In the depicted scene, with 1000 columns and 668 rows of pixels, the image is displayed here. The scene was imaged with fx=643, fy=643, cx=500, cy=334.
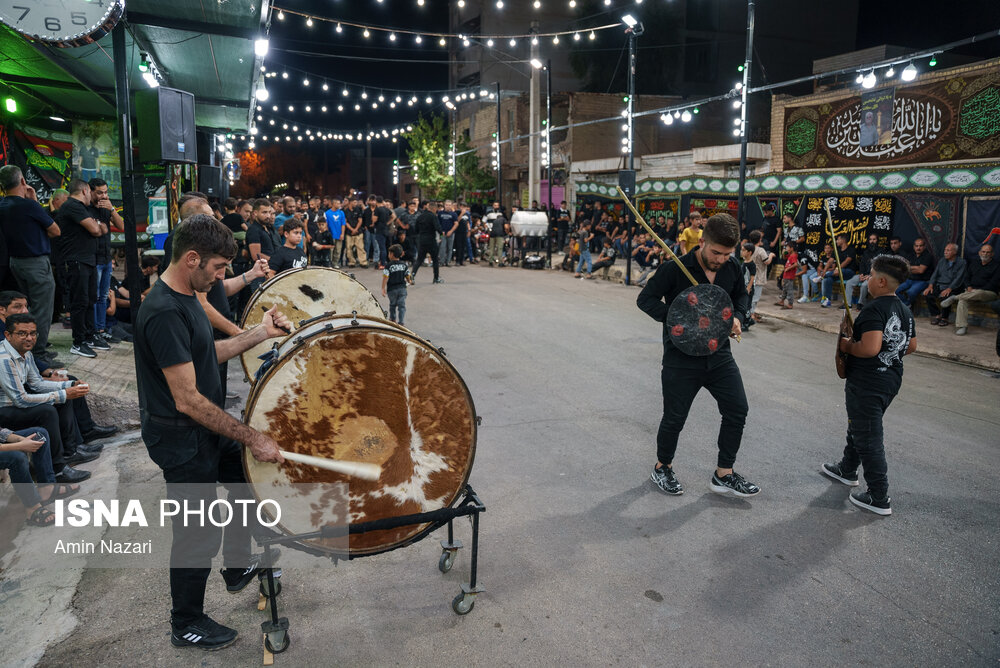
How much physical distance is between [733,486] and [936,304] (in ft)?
34.0

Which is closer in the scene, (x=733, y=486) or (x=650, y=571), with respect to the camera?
(x=650, y=571)

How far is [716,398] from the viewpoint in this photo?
4.67 meters

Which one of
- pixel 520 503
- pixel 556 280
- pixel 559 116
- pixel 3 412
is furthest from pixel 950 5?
pixel 3 412

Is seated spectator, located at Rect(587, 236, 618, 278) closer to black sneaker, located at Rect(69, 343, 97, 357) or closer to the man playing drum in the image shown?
black sneaker, located at Rect(69, 343, 97, 357)

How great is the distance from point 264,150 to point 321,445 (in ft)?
232

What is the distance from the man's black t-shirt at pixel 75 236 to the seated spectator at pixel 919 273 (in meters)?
13.4

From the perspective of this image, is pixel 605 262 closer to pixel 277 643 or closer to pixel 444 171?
pixel 277 643

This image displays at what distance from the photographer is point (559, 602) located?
11.1 ft

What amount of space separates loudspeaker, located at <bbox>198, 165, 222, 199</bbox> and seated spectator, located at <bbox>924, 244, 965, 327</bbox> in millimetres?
16889

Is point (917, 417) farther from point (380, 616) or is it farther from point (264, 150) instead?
point (264, 150)

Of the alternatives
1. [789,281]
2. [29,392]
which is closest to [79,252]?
[29,392]

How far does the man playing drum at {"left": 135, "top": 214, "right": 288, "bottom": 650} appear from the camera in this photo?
9.08 ft

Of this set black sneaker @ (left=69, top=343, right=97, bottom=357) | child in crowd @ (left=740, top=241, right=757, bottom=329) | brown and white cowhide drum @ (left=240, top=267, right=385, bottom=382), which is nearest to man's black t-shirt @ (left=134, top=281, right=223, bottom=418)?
brown and white cowhide drum @ (left=240, top=267, right=385, bottom=382)

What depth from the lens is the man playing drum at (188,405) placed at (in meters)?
2.77
